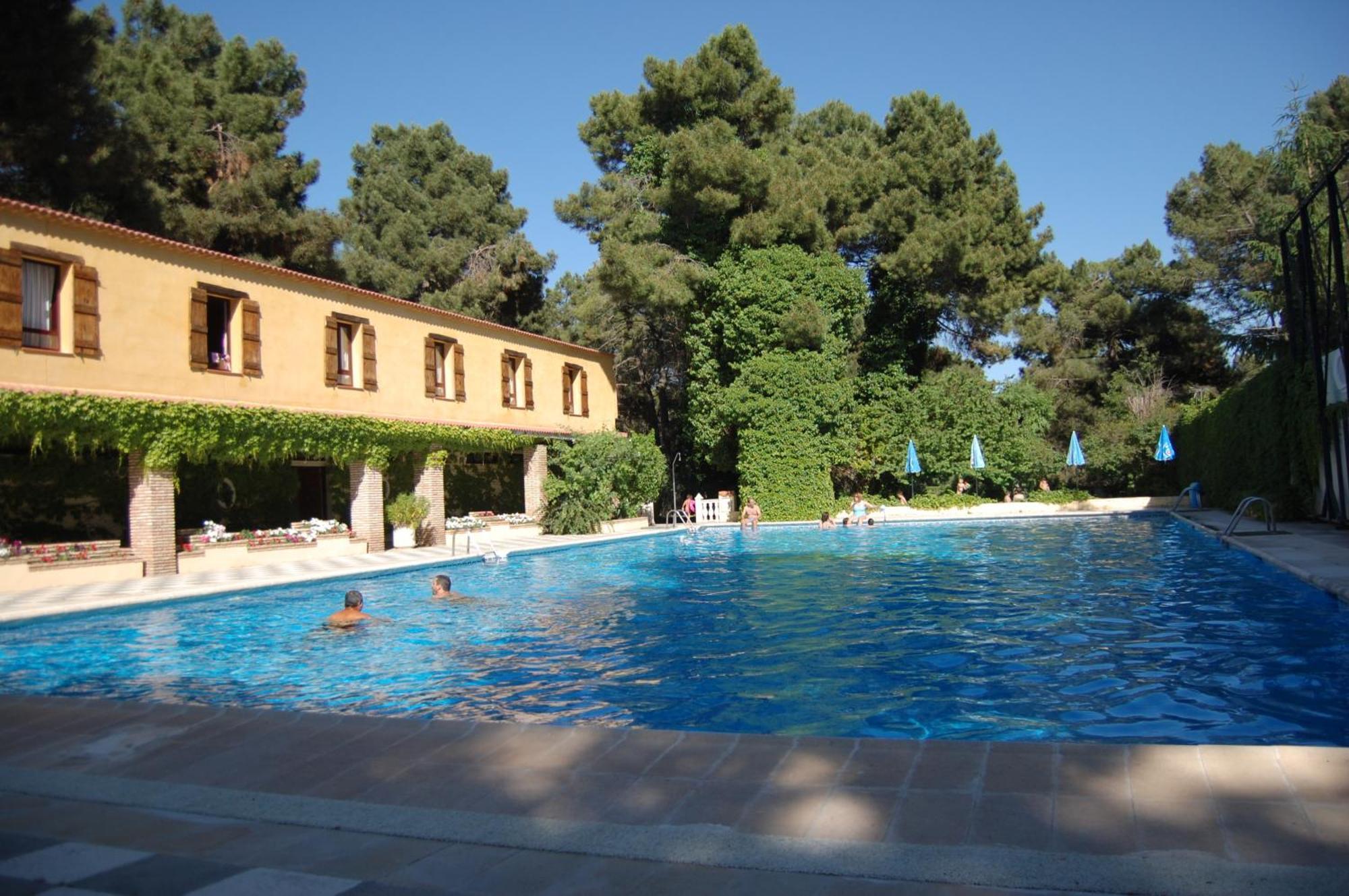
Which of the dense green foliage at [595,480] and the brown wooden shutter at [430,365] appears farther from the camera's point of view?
the dense green foliage at [595,480]

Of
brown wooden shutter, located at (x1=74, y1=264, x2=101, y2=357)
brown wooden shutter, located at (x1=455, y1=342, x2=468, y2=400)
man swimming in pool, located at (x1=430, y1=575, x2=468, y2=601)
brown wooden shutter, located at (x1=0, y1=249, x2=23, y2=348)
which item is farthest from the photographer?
brown wooden shutter, located at (x1=455, y1=342, x2=468, y2=400)

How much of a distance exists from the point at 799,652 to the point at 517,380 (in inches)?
756

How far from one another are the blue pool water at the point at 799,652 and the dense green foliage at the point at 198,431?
423 cm

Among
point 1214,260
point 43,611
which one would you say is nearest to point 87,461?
point 43,611

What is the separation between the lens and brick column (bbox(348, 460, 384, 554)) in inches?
804

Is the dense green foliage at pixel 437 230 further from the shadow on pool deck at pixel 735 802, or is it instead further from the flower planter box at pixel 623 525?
the shadow on pool deck at pixel 735 802

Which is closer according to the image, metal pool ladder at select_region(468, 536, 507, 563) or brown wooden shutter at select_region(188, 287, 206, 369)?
brown wooden shutter at select_region(188, 287, 206, 369)

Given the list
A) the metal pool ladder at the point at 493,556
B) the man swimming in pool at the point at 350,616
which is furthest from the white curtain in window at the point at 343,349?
the man swimming in pool at the point at 350,616

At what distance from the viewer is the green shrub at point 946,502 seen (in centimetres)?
2862

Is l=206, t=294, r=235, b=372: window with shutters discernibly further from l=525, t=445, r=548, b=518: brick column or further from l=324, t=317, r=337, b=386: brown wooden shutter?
l=525, t=445, r=548, b=518: brick column

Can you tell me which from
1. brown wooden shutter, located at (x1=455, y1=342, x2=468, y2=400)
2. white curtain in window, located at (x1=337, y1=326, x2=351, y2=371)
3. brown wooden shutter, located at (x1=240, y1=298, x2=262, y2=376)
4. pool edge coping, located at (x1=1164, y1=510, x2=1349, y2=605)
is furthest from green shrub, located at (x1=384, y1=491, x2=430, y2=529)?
pool edge coping, located at (x1=1164, y1=510, x2=1349, y2=605)

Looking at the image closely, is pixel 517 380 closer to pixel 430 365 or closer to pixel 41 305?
pixel 430 365

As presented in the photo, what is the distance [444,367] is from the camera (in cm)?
2380

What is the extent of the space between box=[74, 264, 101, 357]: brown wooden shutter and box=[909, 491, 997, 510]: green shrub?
2246 cm
